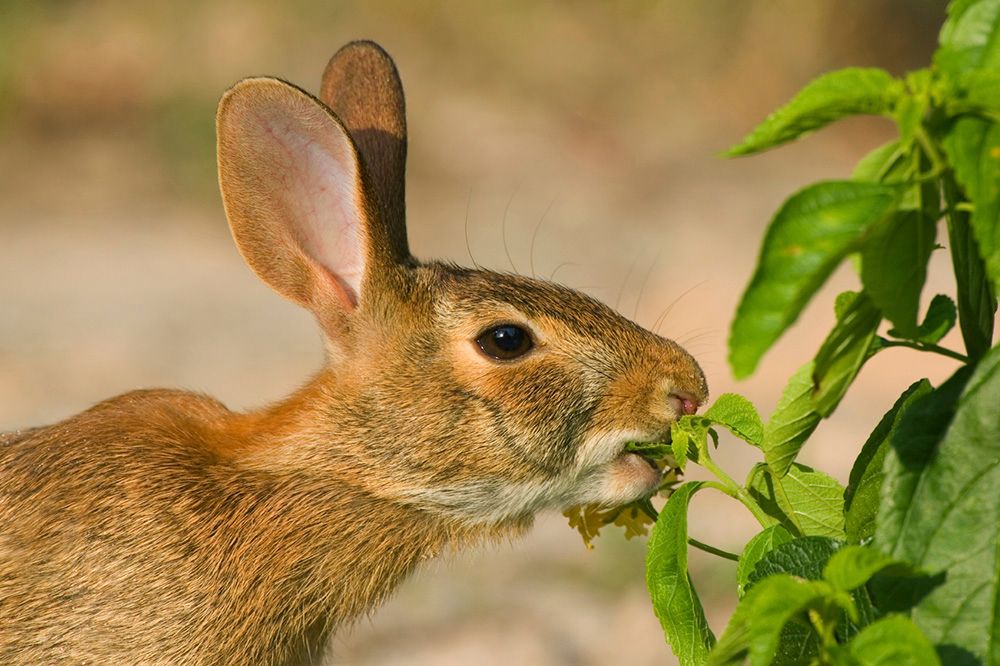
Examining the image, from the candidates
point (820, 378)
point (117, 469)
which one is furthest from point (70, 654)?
point (820, 378)

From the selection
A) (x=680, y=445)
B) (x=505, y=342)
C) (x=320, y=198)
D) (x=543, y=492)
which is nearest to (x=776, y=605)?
(x=680, y=445)

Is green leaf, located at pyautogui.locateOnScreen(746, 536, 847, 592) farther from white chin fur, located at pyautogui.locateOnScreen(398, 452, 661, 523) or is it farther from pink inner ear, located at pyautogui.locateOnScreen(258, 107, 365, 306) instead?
pink inner ear, located at pyautogui.locateOnScreen(258, 107, 365, 306)

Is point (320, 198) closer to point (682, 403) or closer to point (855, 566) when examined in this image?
point (682, 403)

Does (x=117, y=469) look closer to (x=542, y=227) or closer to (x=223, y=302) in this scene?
(x=223, y=302)

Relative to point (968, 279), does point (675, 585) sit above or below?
below

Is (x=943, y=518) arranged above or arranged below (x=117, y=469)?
below

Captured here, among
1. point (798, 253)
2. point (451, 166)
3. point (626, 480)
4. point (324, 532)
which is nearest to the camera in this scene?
point (798, 253)

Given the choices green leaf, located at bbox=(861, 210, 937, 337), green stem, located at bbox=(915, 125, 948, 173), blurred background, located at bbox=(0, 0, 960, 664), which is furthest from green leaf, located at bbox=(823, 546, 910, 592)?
blurred background, located at bbox=(0, 0, 960, 664)
